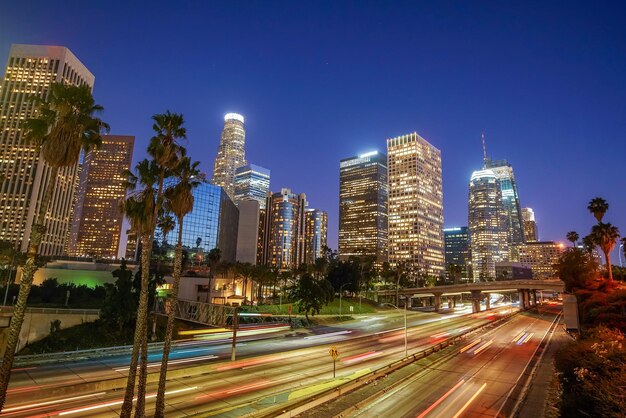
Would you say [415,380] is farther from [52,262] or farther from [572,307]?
[52,262]

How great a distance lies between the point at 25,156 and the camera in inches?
5969

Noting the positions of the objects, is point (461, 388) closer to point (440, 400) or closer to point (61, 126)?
point (440, 400)

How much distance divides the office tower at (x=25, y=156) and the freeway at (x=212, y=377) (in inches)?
5615

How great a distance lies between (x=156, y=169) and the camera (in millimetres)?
23281

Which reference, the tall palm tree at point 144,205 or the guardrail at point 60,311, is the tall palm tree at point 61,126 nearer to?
the tall palm tree at point 144,205

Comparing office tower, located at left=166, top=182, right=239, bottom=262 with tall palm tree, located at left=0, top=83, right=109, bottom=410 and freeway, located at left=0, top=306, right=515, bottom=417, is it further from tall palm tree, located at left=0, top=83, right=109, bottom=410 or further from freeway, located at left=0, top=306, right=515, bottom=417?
tall palm tree, located at left=0, top=83, right=109, bottom=410

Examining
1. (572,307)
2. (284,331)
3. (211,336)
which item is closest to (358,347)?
(284,331)

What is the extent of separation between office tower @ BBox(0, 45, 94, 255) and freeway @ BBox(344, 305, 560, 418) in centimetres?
16454

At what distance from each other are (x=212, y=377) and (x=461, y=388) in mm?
20961

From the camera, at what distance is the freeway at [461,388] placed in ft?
76.2

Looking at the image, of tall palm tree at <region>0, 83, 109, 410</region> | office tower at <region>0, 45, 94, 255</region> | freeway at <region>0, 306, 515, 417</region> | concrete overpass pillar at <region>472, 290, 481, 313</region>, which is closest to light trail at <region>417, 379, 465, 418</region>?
freeway at <region>0, 306, 515, 417</region>

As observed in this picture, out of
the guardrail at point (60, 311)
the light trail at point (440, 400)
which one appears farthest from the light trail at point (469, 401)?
the guardrail at point (60, 311)

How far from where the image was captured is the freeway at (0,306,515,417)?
75.4 ft

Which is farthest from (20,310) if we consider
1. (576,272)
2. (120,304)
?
(576,272)
